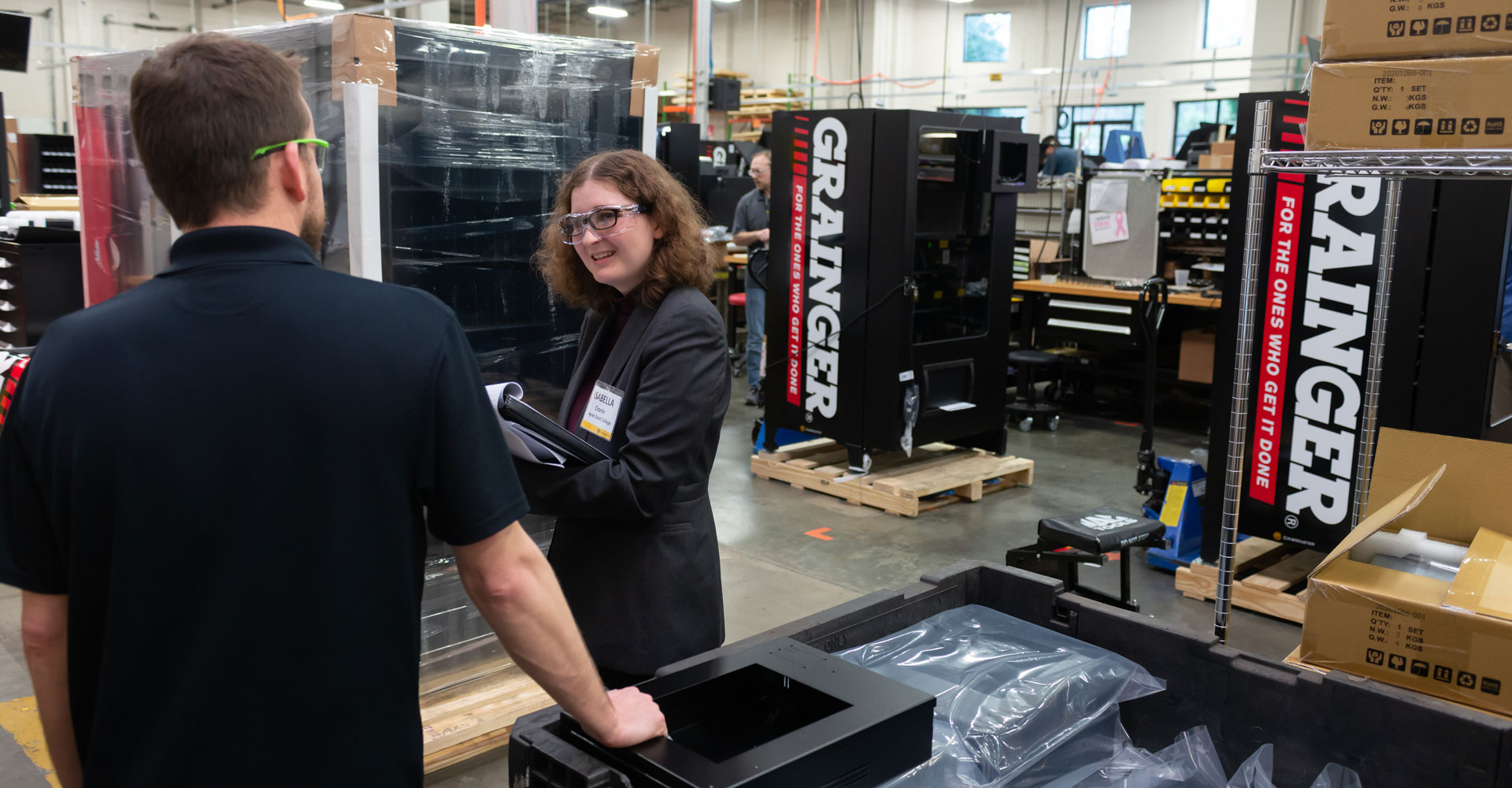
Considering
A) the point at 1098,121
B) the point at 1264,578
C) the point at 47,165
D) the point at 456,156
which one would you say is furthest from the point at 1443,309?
the point at 1098,121

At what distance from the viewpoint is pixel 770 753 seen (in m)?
1.11

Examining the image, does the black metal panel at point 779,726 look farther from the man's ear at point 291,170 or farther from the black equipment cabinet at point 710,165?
the black equipment cabinet at point 710,165

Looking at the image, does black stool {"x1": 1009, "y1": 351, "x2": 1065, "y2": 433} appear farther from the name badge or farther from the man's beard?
the man's beard

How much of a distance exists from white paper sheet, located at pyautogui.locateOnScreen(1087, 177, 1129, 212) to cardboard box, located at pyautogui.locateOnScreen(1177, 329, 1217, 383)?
99cm

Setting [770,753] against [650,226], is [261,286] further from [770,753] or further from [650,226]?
[650,226]

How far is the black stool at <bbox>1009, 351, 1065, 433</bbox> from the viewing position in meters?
6.84

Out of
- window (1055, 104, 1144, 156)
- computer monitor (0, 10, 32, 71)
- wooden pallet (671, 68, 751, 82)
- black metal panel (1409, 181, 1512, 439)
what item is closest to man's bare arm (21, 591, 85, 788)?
black metal panel (1409, 181, 1512, 439)

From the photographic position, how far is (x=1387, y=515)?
5.55ft

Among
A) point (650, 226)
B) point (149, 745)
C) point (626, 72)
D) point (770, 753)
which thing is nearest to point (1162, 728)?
point (770, 753)

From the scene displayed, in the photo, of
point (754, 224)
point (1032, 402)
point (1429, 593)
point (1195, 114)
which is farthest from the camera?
point (1195, 114)

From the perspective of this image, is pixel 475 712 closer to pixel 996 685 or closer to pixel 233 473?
pixel 996 685

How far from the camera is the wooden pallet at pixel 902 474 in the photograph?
5109mm

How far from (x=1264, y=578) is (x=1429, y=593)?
2.52 m

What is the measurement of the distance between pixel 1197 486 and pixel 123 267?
3992 millimetres
